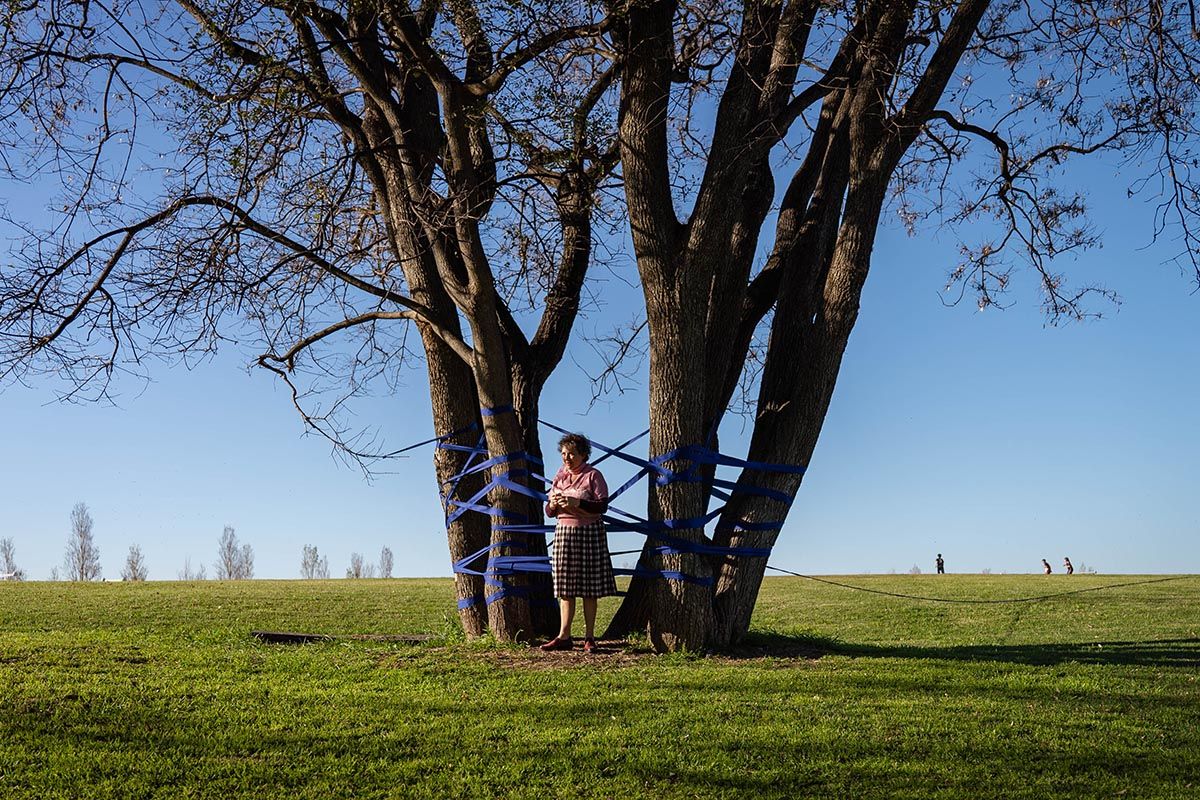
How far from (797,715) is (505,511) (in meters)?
3.80

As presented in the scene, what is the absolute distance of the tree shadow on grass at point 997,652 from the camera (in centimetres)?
948

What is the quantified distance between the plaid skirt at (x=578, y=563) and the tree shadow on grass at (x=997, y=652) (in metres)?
1.36

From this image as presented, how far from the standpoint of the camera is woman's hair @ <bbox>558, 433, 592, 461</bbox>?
929 centimetres

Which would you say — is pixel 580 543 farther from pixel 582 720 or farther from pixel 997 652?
pixel 997 652

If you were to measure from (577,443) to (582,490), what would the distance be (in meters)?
0.44

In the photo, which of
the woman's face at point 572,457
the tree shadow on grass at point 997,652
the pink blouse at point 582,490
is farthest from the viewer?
the tree shadow on grass at point 997,652

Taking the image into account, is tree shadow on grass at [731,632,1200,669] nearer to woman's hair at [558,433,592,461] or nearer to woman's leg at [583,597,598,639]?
woman's leg at [583,597,598,639]

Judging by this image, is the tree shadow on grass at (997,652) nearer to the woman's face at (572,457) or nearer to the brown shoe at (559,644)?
the brown shoe at (559,644)

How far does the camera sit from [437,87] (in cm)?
930

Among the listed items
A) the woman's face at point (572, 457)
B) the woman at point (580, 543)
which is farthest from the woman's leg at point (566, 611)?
the woman's face at point (572, 457)

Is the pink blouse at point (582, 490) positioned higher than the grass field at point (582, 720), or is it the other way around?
the pink blouse at point (582, 490)

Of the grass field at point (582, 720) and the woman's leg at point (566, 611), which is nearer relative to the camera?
the grass field at point (582, 720)

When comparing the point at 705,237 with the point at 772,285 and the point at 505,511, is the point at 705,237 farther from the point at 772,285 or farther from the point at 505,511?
the point at 505,511

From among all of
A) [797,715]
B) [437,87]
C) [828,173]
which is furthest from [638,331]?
[797,715]
